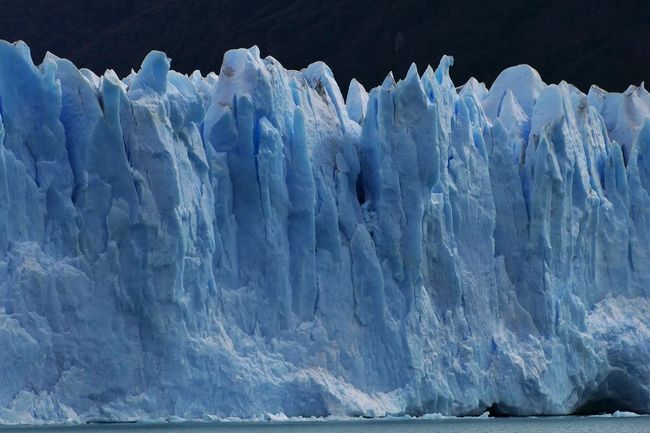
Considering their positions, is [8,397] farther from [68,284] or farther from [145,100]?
[145,100]

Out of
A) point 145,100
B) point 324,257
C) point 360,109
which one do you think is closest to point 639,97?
point 360,109

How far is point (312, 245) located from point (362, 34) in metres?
36.7

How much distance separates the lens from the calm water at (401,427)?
2236cm

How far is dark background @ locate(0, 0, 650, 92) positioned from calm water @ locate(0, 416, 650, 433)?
1185 inches

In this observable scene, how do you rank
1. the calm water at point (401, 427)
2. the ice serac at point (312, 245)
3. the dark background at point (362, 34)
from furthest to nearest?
the dark background at point (362, 34) < the ice serac at point (312, 245) < the calm water at point (401, 427)

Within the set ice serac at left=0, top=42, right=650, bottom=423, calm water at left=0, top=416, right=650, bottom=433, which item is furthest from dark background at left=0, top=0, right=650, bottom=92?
calm water at left=0, top=416, right=650, bottom=433

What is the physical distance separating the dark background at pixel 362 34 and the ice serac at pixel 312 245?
26.8 m

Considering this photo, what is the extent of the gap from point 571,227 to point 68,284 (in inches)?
362

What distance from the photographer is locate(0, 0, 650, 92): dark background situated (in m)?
58.0

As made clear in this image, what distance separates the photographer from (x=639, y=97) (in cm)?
3155

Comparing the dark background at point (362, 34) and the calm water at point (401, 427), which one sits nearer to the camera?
the calm water at point (401, 427)

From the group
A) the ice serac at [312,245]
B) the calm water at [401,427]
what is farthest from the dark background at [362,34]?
the calm water at [401,427]

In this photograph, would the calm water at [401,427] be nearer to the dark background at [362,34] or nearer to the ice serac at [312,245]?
the ice serac at [312,245]

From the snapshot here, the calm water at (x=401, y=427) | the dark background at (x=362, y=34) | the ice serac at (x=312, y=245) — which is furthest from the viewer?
the dark background at (x=362, y=34)
